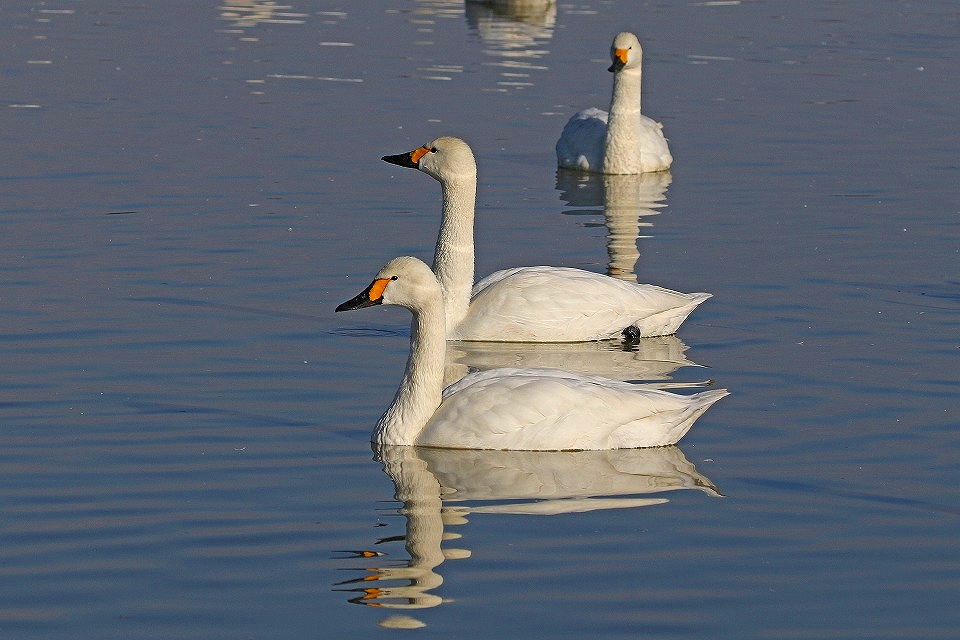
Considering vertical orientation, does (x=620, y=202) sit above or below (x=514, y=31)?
below

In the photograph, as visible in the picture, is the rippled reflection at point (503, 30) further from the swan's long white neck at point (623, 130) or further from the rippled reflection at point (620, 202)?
the rippled reflection at point (620, 202)

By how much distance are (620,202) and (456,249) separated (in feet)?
20.6

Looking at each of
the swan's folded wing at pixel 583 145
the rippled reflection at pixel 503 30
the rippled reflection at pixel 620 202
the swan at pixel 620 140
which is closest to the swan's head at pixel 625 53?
the swan at pixel 620 140

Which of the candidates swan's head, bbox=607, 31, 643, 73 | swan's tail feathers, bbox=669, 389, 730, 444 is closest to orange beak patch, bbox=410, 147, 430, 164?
swan's tail feathers, bbox=669, 389, 730, 444

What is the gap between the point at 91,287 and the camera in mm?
14203

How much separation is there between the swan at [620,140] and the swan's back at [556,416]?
11.0 metres

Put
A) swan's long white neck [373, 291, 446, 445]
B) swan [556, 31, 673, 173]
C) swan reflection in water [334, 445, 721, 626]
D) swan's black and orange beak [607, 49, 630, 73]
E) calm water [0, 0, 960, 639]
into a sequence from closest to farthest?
calm water [0, 0, 960, 639] < swan reflection in water [334, 445, 721, 626] < swan's long white neck [373, 291, 446, 445] < swan [556, 31, 673, 173] < swan's black and orange beak [607, 49, 630, 73]

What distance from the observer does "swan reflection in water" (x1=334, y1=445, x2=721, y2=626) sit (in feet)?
26.8

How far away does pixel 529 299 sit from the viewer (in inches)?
521

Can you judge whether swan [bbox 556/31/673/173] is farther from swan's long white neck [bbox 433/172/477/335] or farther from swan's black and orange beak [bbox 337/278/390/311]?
swan's black and orange beak [bbox 337/278/390/311]

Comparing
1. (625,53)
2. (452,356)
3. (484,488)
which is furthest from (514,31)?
(484,488)

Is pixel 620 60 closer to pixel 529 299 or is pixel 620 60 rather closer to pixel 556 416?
pixel 529 299

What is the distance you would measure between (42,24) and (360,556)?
78.2ft

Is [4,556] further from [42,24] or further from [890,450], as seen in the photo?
[42,24]
